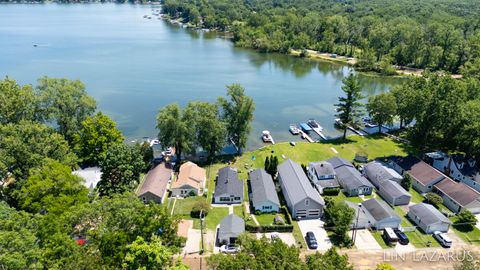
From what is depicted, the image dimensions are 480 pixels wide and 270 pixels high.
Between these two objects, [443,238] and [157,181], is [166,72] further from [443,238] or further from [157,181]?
[443,238]

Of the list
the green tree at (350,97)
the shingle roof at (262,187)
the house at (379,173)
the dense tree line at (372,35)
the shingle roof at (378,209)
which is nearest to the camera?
the shingle roof at (378,209)

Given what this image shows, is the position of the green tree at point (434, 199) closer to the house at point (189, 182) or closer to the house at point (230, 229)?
the house at point (230, 229)

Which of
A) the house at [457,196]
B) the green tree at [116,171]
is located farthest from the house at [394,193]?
the green tree at [116,171]

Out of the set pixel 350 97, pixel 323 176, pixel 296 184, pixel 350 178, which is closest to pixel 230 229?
pixel 296 184

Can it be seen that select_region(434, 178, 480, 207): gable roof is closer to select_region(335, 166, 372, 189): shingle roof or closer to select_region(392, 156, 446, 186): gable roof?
select_region(392, 156, 446, 186): gable roof

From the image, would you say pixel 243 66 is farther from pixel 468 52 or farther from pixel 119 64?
pixel 468 52

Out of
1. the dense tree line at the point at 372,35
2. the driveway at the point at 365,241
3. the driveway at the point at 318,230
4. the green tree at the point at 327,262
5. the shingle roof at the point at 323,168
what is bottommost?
the driveway at the point at 318,230

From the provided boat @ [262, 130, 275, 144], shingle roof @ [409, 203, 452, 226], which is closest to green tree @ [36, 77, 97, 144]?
boat @ [262, 130, 275, 144]
